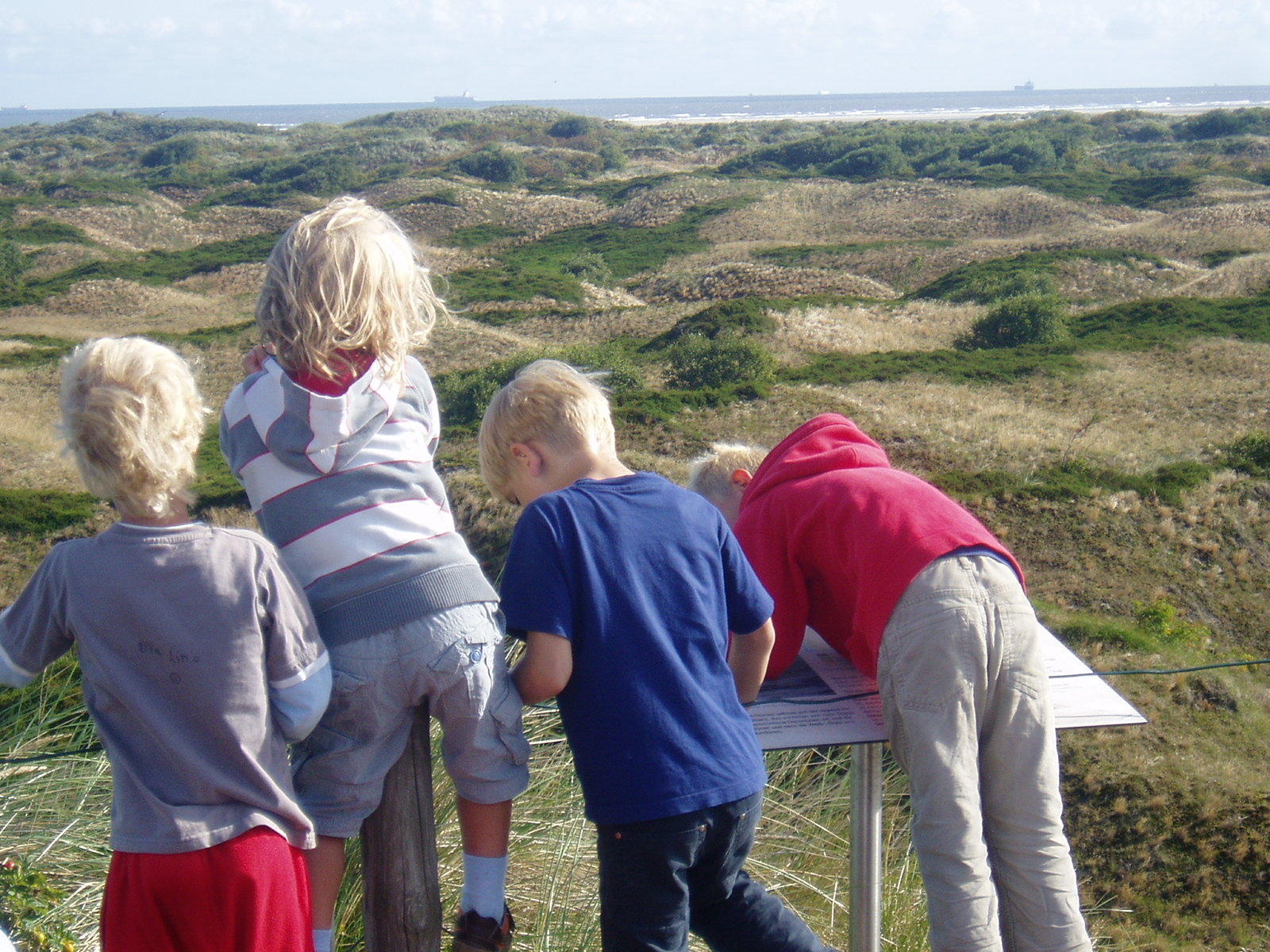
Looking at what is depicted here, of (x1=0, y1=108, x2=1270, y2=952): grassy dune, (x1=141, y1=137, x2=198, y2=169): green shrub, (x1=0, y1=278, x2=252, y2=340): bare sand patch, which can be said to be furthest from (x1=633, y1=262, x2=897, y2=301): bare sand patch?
(x1=141, y1=137, x2=198, y2=169): green shrub

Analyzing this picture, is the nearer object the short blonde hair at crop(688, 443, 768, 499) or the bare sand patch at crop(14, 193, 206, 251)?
the short blonde hair at crop(688, 443, 768, 499)

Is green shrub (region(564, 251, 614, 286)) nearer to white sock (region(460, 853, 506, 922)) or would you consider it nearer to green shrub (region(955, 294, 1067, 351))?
green shrub (region(955, 294, 1067, 351))

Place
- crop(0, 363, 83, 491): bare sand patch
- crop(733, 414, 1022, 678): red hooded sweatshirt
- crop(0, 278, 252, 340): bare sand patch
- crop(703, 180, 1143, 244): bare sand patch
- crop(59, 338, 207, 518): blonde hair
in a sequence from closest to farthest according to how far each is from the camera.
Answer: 1. crop(59, 338, 207, 518): blonde hair
2. crop(733, 414, 1022, 678): red hooded sweatshirt
3. crop(0, 363, 83, 491): bare sand patch
4. crop(0, 278, 252, 340): bare sand patch
5. crop(703, 180, 1143, 244): bare sand patch

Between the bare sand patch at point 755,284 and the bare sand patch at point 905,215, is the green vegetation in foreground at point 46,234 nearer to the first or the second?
the bare sand patch at point 755,284

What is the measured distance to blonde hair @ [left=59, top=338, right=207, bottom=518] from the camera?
5.10 ft

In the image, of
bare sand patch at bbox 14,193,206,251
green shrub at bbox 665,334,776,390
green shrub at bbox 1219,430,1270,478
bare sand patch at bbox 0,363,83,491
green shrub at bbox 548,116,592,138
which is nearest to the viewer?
green shrub at bbox 1219,430,1270,478

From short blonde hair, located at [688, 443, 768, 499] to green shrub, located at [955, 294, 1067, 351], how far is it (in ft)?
56.5

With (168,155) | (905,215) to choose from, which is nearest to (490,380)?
(905,215)

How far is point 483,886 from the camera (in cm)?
179

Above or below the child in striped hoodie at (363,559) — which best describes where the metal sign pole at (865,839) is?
below

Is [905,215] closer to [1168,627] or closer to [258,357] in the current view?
[1168,627]

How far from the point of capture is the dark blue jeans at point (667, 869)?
1.78m

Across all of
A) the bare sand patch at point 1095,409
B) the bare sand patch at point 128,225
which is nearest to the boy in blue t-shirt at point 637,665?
the bare sand patch at point 1095,409

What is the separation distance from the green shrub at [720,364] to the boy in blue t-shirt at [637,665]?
14392mm
